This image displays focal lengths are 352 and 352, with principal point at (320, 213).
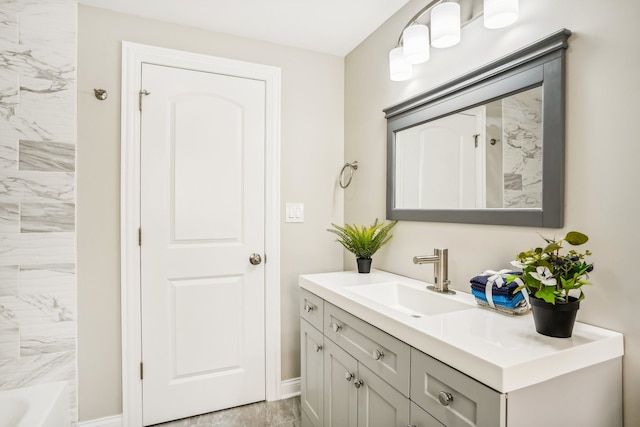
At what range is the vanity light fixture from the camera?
125 centimetres

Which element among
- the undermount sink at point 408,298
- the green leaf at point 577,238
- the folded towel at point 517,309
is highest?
the green leaf at point 577,238

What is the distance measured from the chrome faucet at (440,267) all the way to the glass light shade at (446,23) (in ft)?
2.96

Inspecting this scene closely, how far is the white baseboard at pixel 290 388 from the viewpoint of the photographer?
2318mm

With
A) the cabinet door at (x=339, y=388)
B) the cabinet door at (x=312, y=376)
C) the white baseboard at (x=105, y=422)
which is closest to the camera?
the cabinet door at (x=339, y=388)

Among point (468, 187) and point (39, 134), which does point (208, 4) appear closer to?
point (39, 134)

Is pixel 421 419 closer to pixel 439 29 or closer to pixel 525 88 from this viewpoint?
pixel 525 88

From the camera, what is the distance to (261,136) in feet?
7.45

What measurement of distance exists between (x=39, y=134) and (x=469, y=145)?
6.91ft

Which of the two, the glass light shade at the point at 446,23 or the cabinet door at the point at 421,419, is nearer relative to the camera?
the cabinet door at the point at 421,419

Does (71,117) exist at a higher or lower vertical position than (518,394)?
higher

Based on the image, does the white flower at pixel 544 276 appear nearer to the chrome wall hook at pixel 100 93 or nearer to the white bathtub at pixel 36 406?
the white bathtub at pixel 36 406

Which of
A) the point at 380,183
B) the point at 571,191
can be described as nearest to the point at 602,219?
the point at 571,191

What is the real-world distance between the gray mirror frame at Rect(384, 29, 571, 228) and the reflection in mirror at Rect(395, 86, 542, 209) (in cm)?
3

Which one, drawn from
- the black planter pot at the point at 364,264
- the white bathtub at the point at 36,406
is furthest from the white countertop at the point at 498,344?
the white bathtub at the point at 36,406
